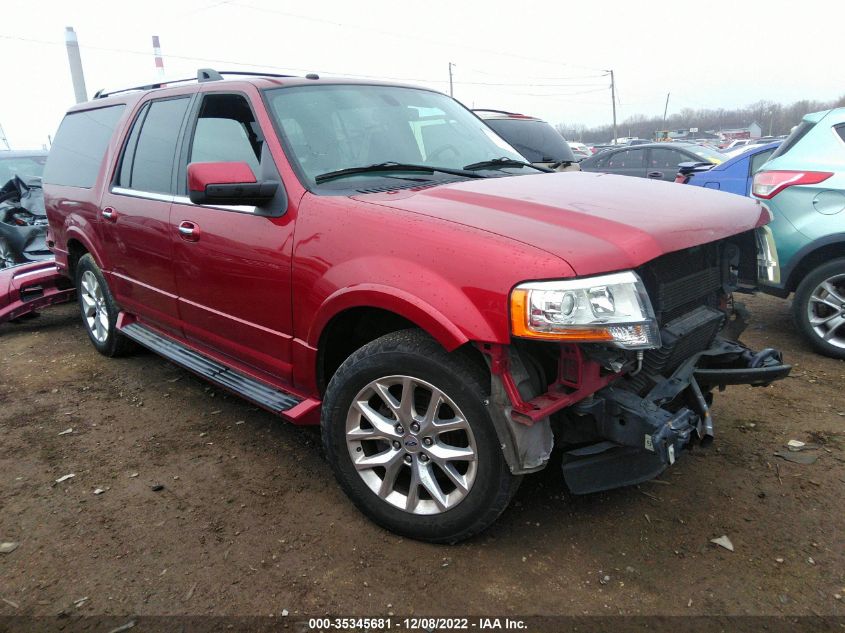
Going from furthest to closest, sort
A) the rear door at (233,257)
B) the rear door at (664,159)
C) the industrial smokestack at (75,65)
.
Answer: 1. the industrial smokestack at (75,65)
2. the rear door at (664,159)
3. the rear door at (233,257)

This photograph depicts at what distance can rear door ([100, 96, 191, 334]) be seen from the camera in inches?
146

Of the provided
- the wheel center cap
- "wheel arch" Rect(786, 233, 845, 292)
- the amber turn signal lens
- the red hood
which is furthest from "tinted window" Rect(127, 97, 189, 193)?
"wheel arch" Rect(786, 233, 845, 292)

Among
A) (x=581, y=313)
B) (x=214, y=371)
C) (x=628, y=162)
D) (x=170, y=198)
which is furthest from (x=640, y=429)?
(x=628, y=162)

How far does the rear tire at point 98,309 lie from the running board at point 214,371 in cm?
35

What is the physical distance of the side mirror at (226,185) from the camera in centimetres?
274

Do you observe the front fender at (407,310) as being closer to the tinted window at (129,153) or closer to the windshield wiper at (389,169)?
the windshield wiper at (389,169)

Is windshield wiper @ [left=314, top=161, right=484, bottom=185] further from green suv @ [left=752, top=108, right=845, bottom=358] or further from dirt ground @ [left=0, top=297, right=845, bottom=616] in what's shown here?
green suv @ [left=752, top=108, right=845, bottom=358]

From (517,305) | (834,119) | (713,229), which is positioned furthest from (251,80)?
(834,119)

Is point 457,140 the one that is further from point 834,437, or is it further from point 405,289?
point 834,437

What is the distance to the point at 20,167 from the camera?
8.35m

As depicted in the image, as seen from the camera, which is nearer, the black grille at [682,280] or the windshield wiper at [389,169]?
the black grille at [682,280]

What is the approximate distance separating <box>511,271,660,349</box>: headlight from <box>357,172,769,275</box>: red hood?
0.07 metres

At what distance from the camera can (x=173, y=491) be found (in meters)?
3.09

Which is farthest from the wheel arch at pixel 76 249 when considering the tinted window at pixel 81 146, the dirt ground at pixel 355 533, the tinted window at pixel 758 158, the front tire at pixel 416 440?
the tinted window at pixel 758 158
